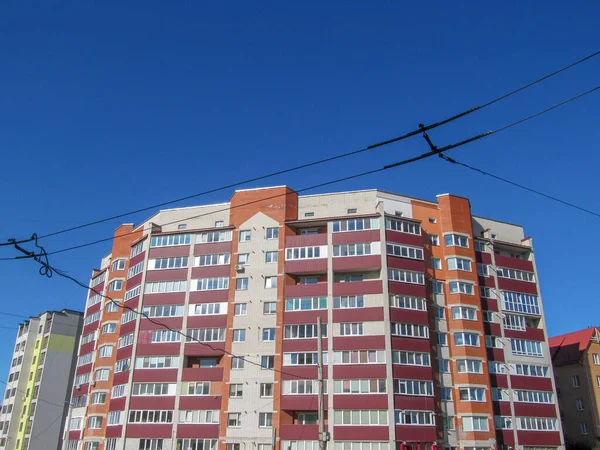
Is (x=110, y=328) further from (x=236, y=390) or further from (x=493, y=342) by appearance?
(x=493, y=342)

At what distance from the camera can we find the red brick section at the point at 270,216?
5847 centimetres

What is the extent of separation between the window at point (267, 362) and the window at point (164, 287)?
12509 mm

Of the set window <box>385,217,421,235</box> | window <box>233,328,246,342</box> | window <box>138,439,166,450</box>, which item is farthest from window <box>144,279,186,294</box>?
window <box>385,217,421,235</box>

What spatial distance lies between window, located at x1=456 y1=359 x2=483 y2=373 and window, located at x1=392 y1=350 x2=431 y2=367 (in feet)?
13.3

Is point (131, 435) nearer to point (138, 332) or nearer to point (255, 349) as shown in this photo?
point (138, 332)

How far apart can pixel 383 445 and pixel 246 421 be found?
13335mm

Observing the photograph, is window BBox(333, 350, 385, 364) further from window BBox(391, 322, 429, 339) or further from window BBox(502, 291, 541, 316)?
window BBox(502, 291, 541, 316)

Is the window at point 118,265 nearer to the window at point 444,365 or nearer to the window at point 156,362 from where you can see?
the window at point 156,362

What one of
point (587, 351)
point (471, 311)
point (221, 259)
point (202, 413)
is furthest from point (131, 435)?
point (587, 351)

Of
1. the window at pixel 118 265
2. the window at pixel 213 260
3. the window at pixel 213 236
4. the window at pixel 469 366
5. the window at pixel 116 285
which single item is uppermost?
the window at pixel 213 236

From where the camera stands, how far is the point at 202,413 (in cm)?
5909

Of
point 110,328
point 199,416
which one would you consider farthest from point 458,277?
point 110,328

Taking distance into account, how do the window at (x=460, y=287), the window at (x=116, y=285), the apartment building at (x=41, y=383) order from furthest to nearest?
the apartment building at (x=41, y=383), the window at (x=116, y=285), the window at (x=460, y=287)

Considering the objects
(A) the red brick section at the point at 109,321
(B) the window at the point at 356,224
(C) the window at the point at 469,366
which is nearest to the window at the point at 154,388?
(A) the red brick section at the point at 109,321
